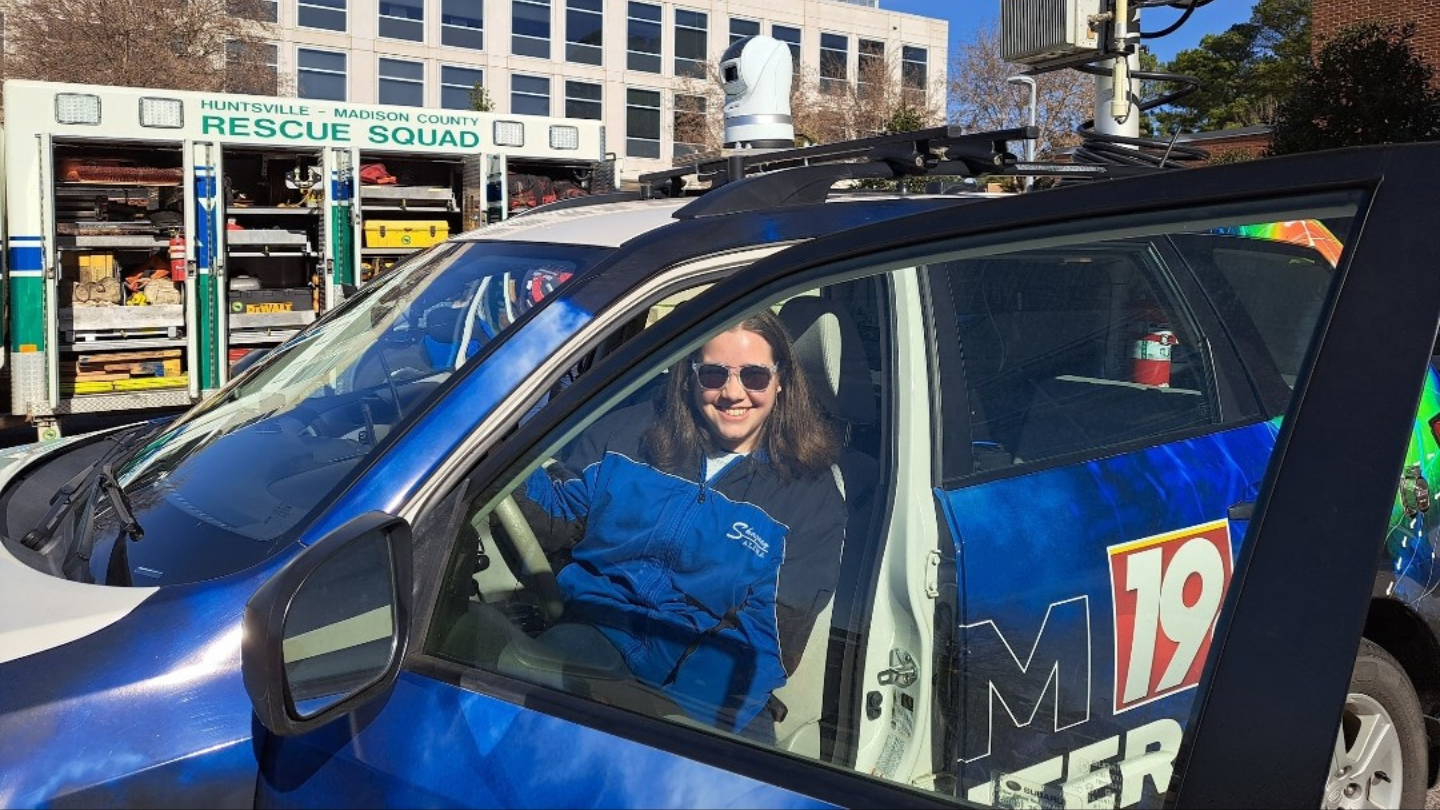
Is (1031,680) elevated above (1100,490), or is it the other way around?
(1100,490)

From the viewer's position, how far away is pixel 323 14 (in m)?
41.3

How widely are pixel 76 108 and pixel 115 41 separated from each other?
668 inches

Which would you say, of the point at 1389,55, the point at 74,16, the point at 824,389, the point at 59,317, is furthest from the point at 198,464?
the point at 74,16

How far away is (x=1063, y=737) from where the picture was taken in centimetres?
138

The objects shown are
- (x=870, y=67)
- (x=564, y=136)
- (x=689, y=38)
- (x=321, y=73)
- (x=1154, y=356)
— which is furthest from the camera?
(x=689, y=38)

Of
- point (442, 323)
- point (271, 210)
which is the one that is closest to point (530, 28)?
point (271, 210)

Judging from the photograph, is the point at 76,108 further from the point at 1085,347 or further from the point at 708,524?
the point at 1085,347

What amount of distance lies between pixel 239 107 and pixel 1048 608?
9.81m

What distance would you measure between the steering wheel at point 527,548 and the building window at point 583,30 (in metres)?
45.5

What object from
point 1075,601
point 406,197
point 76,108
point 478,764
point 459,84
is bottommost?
point 478,764

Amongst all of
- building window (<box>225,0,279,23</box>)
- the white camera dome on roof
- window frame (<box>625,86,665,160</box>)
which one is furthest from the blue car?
window frame (<box>625,86,665,160</box>)

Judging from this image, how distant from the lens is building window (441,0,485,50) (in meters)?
43.2

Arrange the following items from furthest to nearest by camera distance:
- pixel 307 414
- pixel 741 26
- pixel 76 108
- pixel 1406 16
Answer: pixel 741 26, pixel 1406 16, pixel 76 108, pixel 307 414

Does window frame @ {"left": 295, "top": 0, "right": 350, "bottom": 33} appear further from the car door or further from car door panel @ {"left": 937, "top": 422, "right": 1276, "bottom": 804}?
car door panel @ {"left": 937, "top": 422, "right": 1276, "bottom": 804}
